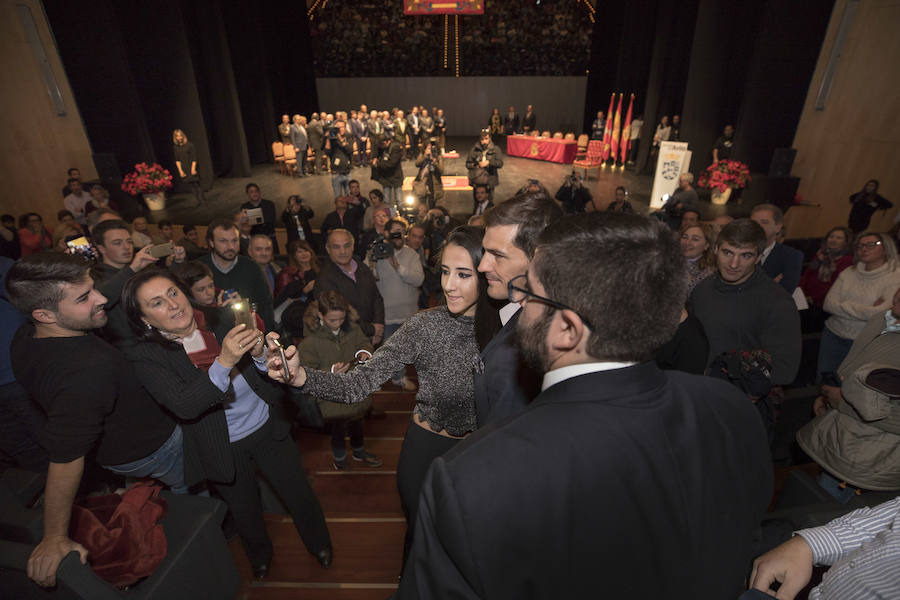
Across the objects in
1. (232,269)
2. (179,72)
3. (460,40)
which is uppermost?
(460,40)

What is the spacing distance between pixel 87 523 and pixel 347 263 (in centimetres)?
232

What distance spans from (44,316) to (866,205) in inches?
375

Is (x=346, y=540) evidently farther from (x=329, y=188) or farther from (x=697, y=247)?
(x=329, y=188)

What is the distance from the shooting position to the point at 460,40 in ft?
63.8

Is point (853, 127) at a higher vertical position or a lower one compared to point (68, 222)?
higher

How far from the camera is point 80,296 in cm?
177

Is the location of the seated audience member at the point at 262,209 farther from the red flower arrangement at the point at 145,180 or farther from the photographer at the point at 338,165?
the red flower arrangement at the point at 145,180

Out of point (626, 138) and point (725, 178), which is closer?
point (725, 178)

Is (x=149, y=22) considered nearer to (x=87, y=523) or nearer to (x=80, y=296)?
(x=80, y=296)

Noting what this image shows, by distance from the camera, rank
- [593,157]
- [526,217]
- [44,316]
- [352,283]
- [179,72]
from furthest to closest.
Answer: [593,157] < [179,72] < [352,283] < [44,316] < [526,217]

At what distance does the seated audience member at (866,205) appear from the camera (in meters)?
6.66

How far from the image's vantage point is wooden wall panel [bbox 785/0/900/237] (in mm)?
7312

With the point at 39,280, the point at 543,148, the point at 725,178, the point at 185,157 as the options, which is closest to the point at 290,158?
the point at 185,157

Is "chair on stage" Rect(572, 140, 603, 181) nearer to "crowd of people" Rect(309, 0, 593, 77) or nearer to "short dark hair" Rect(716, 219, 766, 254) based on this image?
"crowd of people" Rect(309, 0, 593, 77)
